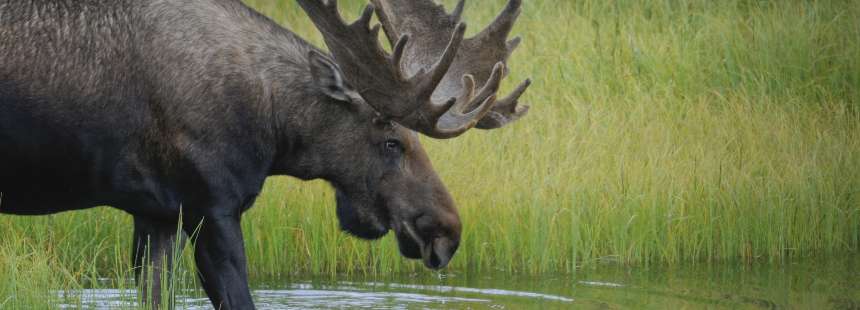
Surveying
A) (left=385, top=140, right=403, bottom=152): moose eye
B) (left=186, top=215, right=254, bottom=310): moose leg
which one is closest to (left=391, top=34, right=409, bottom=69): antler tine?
(left=385, top=140, right=403, bottom=152): moose eye

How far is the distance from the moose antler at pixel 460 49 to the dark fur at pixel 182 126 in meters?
0.58

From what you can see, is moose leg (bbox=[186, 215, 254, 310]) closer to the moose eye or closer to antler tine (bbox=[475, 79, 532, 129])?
the moose eye

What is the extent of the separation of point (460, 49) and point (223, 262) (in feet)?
5.46

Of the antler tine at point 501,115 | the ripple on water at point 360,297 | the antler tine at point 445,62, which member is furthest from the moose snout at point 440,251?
the ripple on water at point 360,297

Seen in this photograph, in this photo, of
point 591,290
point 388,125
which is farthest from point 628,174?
point 388,125

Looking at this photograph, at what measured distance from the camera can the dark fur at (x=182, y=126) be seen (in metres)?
6.37

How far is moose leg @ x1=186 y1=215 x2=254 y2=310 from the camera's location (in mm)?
6531

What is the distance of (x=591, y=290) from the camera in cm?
822

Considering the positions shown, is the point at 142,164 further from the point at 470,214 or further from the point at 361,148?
the point at 470,214

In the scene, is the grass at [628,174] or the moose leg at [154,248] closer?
the moose leg at [154,248]

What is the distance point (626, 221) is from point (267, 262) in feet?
7.29

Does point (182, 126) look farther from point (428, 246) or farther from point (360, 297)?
point (360, 297)

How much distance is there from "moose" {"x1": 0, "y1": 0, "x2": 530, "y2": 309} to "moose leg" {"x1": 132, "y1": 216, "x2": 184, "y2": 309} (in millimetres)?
22

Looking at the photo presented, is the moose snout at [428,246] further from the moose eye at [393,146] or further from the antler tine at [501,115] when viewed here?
the antler tine at [501,115]
